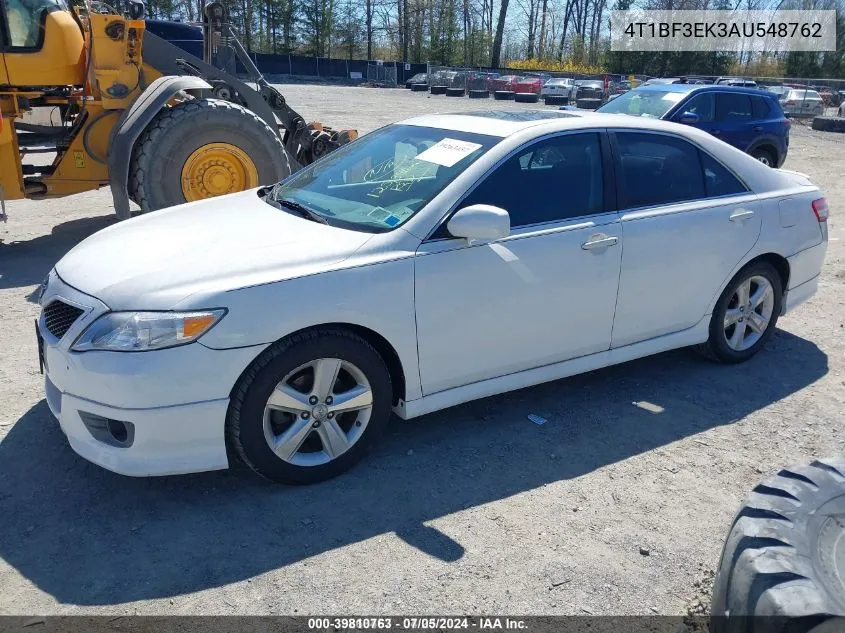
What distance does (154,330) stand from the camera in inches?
121

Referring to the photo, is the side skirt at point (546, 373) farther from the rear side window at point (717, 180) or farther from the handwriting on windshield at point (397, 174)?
the handwriting on windshield at point (397, 174)

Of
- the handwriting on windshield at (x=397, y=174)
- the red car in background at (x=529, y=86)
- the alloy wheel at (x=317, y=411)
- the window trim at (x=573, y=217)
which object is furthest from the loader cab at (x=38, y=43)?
the red car in background at (x=529, y=86)

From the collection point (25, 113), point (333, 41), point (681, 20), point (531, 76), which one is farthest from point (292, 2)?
point (25, 113)

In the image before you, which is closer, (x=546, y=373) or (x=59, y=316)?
(x=59, y=316)

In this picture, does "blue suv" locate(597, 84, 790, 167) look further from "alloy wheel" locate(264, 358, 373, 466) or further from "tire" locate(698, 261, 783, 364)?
"alloy wheel" locate(264, 358, 373, 466)

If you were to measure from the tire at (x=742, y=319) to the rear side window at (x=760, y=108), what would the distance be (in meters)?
9.00

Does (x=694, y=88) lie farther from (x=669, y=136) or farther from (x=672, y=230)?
(x=672, y=230)

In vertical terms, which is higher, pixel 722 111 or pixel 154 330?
pixel 722 111

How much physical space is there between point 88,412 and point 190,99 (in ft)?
17.4

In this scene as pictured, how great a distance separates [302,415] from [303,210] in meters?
1.17

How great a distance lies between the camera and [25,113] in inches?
309

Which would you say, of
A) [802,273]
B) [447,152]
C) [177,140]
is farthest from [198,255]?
[177,140]

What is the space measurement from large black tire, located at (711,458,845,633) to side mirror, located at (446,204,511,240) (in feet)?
5.19

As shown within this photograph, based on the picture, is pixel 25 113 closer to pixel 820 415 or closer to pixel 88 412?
pixel 88 412
